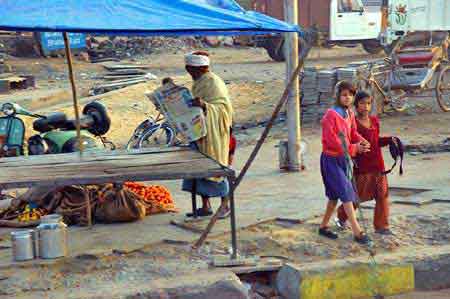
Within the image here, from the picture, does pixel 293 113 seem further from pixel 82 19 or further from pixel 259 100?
pixel 259 100

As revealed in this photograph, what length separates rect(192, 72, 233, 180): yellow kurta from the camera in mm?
7711

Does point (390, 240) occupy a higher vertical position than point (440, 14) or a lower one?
lower

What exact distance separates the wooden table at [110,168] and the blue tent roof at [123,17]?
104 centimetres

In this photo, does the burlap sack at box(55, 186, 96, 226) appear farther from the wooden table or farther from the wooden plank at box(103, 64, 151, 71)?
the wooden plank at box(103, 64, 151, 71)

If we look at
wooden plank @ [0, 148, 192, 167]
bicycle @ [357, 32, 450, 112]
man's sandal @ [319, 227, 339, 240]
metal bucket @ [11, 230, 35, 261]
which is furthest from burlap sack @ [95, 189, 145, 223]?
bicycle @ [357, 32, 450, 112]

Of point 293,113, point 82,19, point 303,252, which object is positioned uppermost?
point 82,19

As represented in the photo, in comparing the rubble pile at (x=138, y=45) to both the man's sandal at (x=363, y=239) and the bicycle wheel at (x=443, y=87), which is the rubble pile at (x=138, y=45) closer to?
the bicycle wheel at (x=443, y=87)

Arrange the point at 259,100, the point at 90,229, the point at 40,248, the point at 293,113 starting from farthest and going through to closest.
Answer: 1. the point at 259,100
2. the point at 293,113
3. the point at 90,229
4. the point at 40,248

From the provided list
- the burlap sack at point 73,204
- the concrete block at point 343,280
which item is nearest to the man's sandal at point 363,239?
the concrete block at point 343,280

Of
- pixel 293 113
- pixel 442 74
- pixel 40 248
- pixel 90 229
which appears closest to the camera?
pixel 40 248

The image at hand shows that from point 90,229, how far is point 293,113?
356 centimetres

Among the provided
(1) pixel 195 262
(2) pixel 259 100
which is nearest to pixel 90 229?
(1) pixel 195 262

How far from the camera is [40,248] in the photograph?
6.59 meters

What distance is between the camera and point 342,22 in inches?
992
